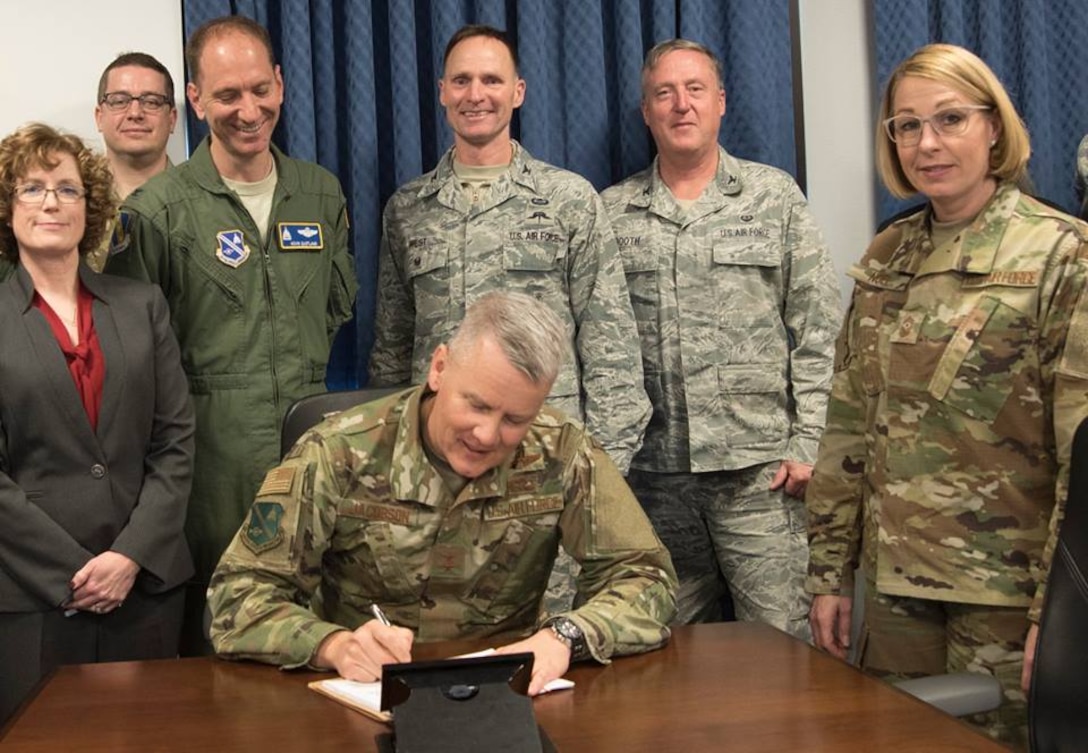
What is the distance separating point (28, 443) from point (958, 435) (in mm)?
1788

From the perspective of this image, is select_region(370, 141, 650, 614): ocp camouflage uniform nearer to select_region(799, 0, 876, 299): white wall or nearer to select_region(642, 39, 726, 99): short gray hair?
select_region(642, 39, 726, 99): short gray hair

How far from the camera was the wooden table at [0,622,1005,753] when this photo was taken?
5.09 ft

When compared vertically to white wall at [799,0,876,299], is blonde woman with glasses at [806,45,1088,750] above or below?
below

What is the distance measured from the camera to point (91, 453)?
268cm

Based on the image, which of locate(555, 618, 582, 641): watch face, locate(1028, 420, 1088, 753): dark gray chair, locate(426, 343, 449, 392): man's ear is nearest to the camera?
locate(1028, 420, 1088, 753): dark gray chair

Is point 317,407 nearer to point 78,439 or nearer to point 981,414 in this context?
point 78,439

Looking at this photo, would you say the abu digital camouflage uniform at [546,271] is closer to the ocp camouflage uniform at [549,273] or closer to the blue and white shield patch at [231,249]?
the ocp camouflage uniform at [549,273]

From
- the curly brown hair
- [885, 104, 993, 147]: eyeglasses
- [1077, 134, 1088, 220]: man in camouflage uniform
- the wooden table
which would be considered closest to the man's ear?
the wooden table

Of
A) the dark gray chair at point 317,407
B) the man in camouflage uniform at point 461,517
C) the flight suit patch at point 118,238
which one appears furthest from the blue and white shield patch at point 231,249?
the man in camouflage uniform at point 461,517

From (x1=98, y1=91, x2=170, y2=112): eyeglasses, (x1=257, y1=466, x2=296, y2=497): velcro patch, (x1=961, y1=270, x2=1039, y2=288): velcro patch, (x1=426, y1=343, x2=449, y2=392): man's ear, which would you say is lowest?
(x1=257, y1=466, x2=296, y2=497): velcro patch

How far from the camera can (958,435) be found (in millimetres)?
2164

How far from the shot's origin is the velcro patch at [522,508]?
2.14m

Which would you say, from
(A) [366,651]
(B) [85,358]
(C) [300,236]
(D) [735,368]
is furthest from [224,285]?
(A) [366,651]

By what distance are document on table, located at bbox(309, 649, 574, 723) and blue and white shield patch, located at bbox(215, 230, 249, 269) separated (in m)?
1.44
